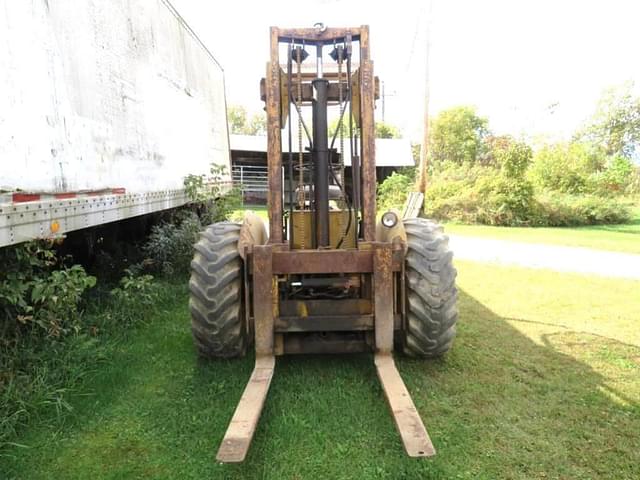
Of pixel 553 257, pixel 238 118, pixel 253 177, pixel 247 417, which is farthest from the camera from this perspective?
pixel 238 118

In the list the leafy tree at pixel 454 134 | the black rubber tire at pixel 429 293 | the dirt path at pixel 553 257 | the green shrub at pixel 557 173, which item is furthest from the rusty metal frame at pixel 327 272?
the leafy tree at pixel 454 134

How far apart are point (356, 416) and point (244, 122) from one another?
7026cm

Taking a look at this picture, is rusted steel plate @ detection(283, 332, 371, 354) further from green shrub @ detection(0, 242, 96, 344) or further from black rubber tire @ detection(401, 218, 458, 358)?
green shrub @ detection(0, 242, 96, 344)

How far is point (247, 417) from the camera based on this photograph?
9.36 feet

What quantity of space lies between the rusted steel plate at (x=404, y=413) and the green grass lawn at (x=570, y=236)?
11168mm

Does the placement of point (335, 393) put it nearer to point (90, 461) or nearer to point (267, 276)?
point (267, 276)

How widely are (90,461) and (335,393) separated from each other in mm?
1688

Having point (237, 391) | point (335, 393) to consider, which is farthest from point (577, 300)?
point (237, 391)

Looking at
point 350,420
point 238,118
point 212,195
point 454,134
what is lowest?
point 350,420

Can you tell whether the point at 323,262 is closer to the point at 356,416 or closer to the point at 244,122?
the point at 356,416

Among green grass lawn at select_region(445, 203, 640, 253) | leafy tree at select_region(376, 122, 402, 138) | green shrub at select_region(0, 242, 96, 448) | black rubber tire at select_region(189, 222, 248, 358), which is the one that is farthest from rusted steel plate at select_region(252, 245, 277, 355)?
leafy tree at select_region(376, 122, 402, 138)

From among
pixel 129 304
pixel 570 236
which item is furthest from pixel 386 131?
pixel 129 304

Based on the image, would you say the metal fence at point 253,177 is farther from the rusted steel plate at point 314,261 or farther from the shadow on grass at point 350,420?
the rusted steel plate at point 314,261

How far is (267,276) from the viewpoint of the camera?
368 centimetres
